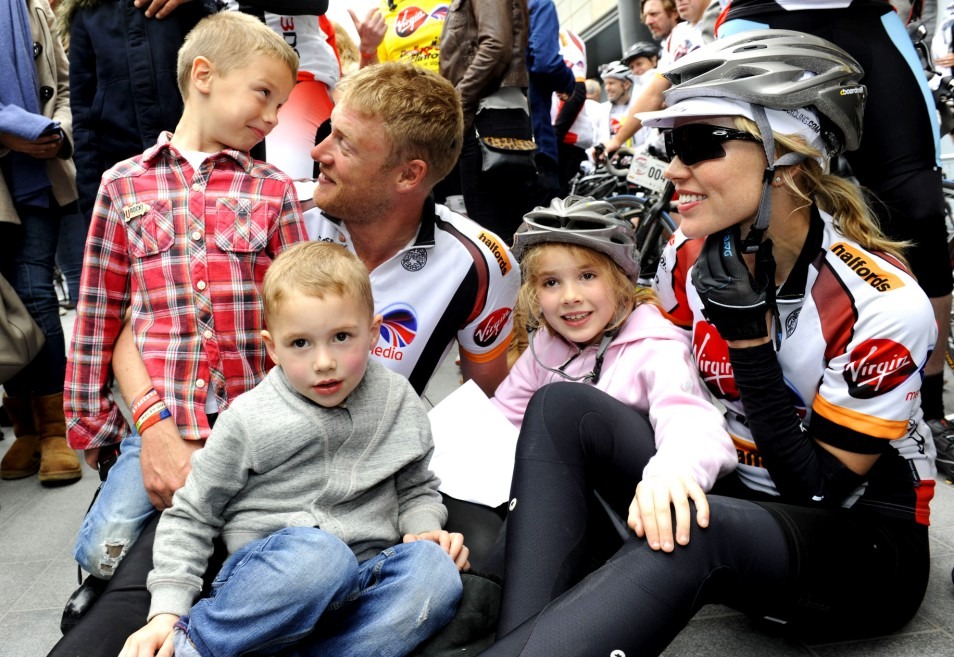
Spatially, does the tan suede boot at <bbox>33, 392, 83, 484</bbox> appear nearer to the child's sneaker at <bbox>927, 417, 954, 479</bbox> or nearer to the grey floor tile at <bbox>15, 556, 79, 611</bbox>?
the grey floor tile at <bbox>15, 556, 79, 611</bbox>

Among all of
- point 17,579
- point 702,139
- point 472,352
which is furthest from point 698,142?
point 17,579

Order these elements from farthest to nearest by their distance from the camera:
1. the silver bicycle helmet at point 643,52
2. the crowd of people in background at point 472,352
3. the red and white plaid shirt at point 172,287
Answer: the silver bicycle helmet at point 643,52 → the red and white plaid shirt at point 172,287 → the crowd of people in background at point 472,352

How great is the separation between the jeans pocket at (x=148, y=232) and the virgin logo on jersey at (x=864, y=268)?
160cm

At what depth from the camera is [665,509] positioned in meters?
1.50

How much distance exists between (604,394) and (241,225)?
3.38ft

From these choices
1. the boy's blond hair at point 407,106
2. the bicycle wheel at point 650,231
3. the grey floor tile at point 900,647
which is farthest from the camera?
the bicycle wheel at point 650,231

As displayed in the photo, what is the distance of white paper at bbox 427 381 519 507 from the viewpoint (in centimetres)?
216

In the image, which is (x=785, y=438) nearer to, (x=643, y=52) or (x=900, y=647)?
(x=900, y=647)

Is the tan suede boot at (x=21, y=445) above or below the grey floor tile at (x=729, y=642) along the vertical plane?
below

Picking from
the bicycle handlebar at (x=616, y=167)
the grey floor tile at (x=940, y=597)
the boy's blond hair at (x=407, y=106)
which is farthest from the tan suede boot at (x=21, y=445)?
the bicycle handlebar at (x=616, y=167)

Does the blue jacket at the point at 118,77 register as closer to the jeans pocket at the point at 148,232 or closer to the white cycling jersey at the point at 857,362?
the jeans pocket at the point at 148,232

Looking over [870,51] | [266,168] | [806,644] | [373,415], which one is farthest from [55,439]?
[870,51]

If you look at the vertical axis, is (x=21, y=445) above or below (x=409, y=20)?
below

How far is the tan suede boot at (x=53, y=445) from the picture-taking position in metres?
3.52
